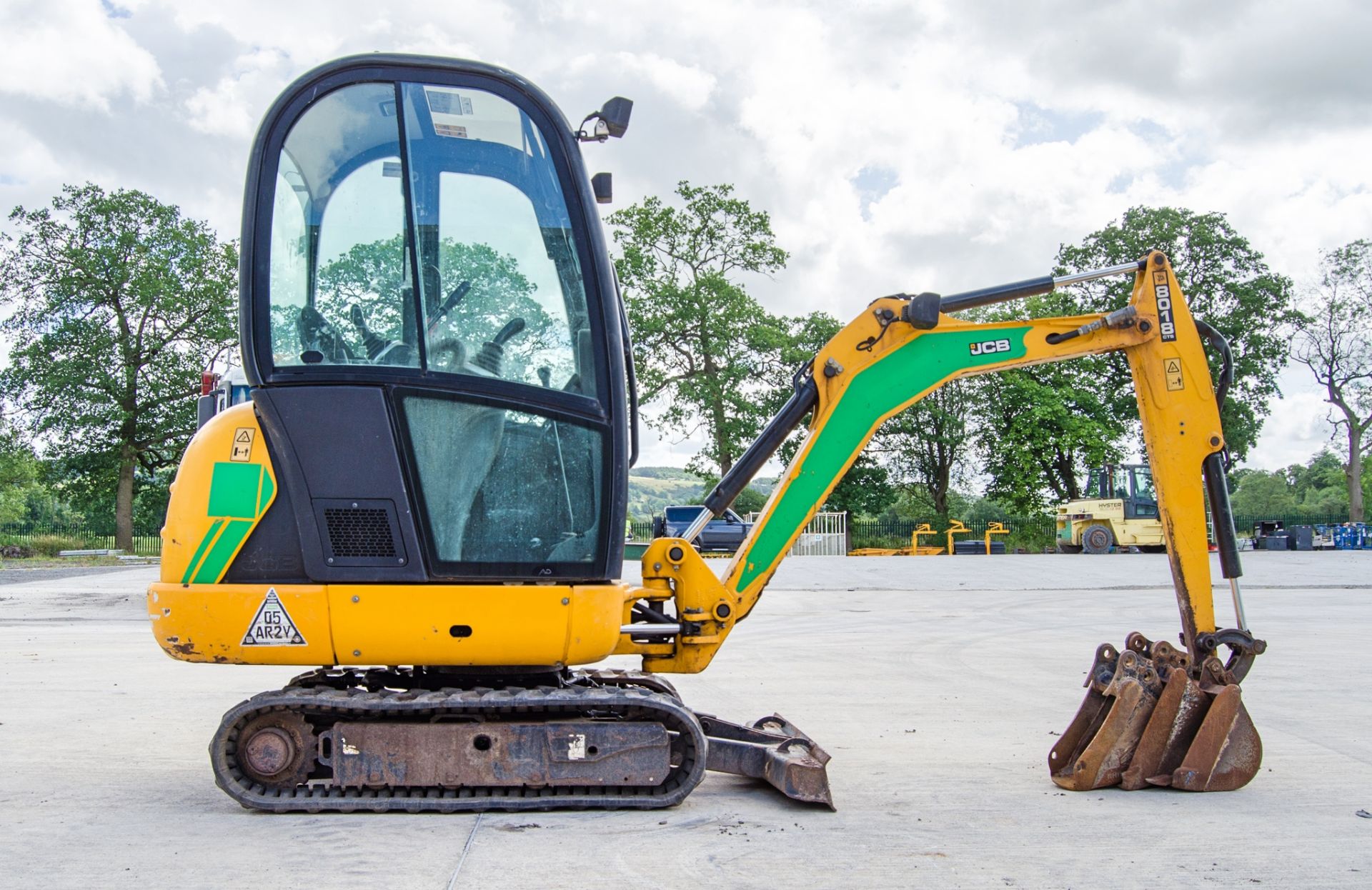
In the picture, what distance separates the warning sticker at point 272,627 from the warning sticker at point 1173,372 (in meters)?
4.23

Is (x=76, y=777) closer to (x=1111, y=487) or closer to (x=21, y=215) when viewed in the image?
(x=1111, y=487)

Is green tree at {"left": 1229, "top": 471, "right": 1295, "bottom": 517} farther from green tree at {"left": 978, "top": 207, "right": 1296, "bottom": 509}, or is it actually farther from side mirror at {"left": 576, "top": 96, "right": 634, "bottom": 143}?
side mirror at {"left": 576, "top": 96, "right": 634, "bottom": 143}

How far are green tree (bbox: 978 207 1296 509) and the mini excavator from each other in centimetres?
4019

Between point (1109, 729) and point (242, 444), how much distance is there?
4.03 meters

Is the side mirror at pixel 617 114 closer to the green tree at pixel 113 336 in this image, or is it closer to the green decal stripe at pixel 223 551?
the green decal stripe at pixel 223 551

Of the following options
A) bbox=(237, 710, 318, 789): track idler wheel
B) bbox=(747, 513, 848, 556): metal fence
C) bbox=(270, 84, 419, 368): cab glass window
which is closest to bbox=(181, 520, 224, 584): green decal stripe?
bbox=(237, 710, 318, 789): track idler wheel

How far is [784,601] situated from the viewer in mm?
15766

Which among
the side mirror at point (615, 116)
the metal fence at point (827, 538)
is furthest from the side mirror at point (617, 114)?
the metal fence at point (827, 538)

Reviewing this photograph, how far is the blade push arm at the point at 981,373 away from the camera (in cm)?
530

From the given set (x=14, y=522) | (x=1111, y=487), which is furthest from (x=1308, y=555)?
(x=14, y=522)

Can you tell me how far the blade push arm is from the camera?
17.4 ft

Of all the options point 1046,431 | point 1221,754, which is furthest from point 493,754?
point 1046,431

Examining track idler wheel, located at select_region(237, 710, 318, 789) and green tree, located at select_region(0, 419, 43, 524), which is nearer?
track idler wheel, located at select_region(237, 710, 318, 789)

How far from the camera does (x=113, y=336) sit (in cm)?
3734
